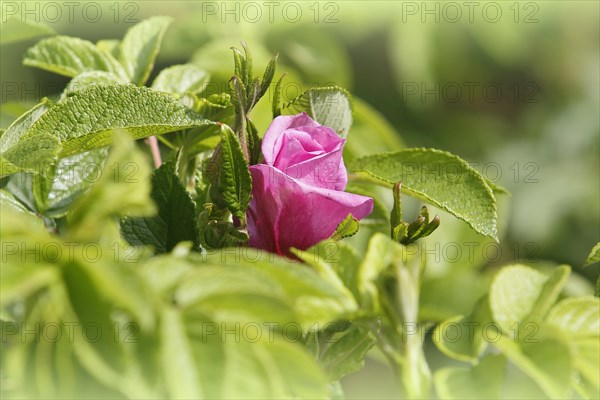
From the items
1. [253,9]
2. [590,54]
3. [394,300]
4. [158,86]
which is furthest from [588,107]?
[394,300]

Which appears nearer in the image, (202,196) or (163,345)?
(163,345)

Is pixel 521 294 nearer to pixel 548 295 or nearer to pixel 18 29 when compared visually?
pixel 548 295

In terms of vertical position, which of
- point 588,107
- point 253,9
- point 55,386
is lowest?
point 588,107

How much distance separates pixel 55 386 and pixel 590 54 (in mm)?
2839

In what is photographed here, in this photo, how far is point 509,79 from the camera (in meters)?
2.99

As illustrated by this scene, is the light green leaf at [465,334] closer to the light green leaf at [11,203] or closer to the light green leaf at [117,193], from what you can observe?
the light green leaf at [117,193]

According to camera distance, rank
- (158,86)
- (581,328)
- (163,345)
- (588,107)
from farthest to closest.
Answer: (588,107) < (158,86) < (581,328) < (163,345)

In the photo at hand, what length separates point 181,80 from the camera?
86 centimetres

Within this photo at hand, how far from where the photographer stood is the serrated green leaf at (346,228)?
0.66 meters

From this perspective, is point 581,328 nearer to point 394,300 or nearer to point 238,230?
point 394,300

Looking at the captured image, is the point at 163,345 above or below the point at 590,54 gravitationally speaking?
above

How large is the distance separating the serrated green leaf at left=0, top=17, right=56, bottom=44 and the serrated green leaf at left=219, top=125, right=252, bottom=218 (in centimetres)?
30

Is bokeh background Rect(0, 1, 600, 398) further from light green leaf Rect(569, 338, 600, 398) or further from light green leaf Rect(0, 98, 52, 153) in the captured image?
light green leaf Rect(569, 338, 600, 398)

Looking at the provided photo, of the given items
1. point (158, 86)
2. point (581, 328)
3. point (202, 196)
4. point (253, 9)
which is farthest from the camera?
point (253, 9)
